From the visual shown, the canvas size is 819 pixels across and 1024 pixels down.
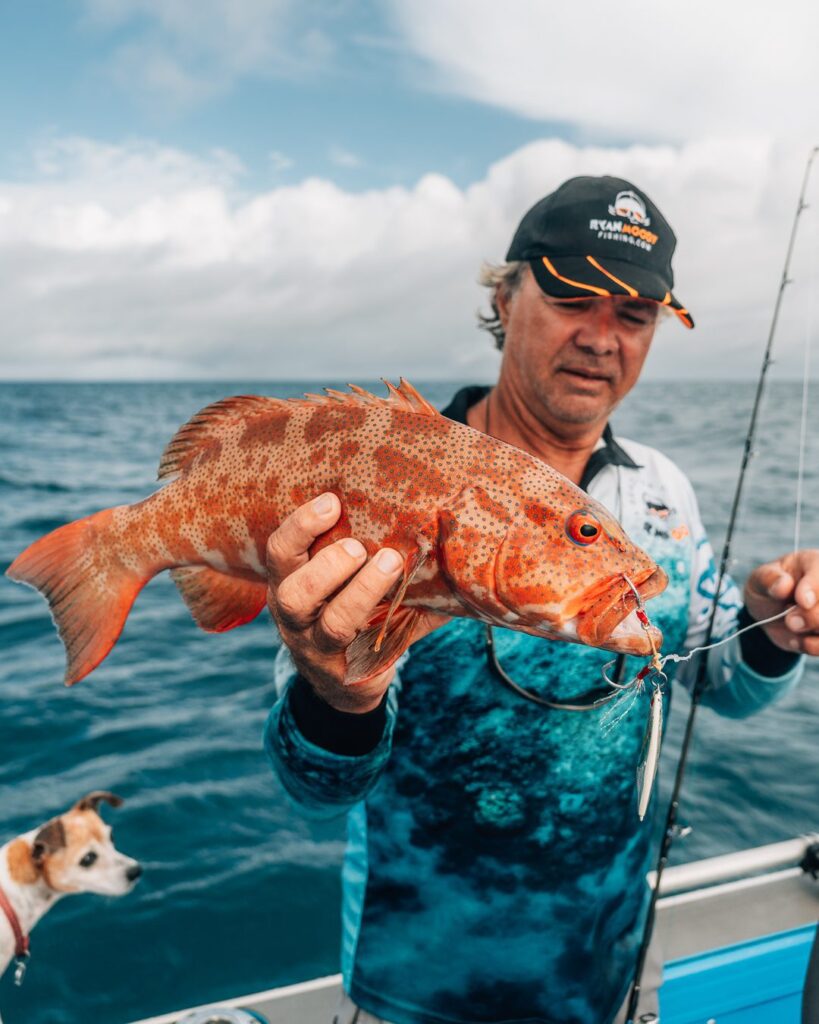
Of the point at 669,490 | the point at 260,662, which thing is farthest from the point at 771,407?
the point at 669,490

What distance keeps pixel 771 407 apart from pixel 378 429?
56940mm

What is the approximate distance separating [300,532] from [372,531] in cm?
16

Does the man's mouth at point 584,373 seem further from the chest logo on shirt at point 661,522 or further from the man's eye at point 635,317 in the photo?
the chest logo on shirt at point 661,522

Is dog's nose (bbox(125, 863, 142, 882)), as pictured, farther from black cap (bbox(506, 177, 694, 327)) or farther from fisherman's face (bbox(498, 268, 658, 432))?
black cap (bbox(506, 177, 694, 327))

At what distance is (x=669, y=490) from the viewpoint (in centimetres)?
274

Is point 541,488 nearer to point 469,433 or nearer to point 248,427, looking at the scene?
point 469,433

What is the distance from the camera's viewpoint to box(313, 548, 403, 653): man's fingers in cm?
159

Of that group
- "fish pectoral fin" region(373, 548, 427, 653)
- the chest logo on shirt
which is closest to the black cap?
the chest logo on shirt

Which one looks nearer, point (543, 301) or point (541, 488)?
point (541, 488)

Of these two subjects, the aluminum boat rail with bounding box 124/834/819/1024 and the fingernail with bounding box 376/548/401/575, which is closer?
the fingernail with bounding box 376/548/401/575

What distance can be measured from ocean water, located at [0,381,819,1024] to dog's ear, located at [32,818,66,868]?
147cm

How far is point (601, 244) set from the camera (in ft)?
7.93

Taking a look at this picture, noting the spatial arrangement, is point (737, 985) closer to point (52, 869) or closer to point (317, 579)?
point (317, 579)

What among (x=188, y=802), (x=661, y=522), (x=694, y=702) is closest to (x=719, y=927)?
(x=694, y=702)
